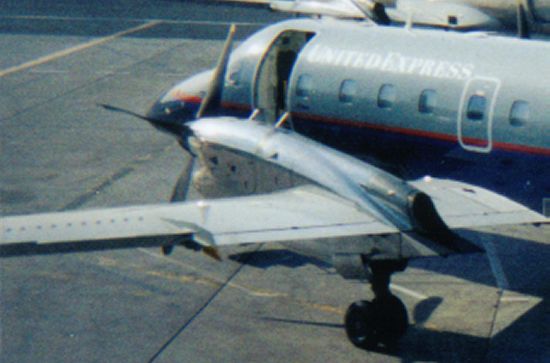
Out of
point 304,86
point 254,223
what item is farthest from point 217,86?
point 254,223

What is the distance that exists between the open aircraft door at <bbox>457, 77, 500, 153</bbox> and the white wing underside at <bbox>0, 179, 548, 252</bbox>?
1.60 meters

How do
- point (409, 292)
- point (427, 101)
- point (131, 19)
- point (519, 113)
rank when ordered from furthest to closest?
point (131, 19) → point (427, 101) → point (409, 292) → point (519, 113)

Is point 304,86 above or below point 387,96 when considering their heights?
below

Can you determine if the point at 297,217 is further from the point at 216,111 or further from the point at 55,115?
the point at 55,115

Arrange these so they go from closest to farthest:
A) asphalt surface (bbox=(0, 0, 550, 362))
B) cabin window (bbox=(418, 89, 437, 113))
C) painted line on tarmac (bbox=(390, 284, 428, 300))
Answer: asphalt surface (bbox=(0, 0, 550, 362)), painted line on tarmac (bbox=(390, 284, 428, 300)), cabin window (bbox=(418, 89, 437, 113))

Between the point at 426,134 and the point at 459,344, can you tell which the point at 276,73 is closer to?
the point at 426,134

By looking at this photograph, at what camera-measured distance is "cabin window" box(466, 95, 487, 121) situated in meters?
18.9

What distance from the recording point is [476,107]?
19.0 meters

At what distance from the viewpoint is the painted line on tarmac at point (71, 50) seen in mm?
41469

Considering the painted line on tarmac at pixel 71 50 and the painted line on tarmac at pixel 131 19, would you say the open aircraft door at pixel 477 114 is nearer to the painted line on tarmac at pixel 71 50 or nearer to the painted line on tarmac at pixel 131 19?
the painted line on tarmac at pixel 71 50

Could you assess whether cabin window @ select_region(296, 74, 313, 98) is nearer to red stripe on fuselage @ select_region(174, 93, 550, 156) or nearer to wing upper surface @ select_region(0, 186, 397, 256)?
red stripe on fuselage @ select_region(174, 93, 550, 156)

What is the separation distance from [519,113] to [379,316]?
16.7 ft

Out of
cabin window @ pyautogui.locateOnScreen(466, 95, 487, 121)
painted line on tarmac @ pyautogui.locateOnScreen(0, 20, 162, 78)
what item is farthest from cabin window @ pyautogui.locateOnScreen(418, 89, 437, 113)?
painted line on tarmac @ pyautogui.locateOnScreen(0, 20, 162, 78)

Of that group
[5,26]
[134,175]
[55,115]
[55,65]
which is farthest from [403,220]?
[5,26]
